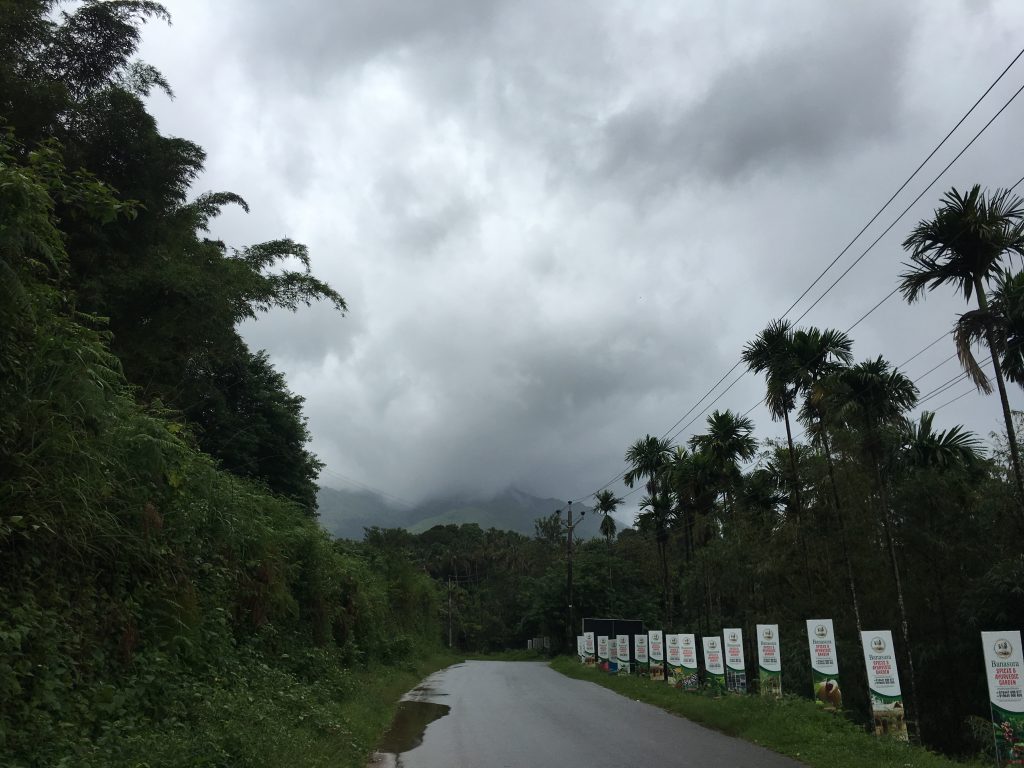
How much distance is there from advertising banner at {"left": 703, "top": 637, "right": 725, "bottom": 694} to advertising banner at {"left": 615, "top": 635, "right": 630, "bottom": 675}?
1124 cm

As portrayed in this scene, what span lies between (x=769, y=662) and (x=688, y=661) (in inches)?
231

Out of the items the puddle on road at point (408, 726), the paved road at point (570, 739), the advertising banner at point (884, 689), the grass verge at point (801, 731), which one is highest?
the advertising banner at point (884, 689)

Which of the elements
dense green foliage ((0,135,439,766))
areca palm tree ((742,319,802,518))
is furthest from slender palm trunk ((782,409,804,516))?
dense green foliage ((0,135,439,766))

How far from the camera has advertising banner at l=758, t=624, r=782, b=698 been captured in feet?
48.1

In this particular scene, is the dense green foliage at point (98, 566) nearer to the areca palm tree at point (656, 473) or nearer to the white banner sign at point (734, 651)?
the white banner sign at point (734, 651)

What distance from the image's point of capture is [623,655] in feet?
96.4

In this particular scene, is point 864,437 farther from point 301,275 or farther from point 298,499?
point 298,499

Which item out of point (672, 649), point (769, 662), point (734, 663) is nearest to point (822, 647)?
point (769, 662)

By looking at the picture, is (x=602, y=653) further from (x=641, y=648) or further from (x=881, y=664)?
(x=881, y=664)

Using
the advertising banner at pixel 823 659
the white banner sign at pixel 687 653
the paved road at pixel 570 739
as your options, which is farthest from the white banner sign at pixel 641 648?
the advertising banner at pixel 823 659

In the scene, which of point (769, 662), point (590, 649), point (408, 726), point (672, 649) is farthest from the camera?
point (590, 649)

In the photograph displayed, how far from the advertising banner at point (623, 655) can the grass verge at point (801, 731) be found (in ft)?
38.7

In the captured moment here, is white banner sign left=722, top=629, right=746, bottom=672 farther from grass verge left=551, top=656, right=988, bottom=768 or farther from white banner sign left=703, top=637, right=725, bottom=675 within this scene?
grass verge left=551, top=656, right=988, bottom=768

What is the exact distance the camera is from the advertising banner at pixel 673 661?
68.2ft
